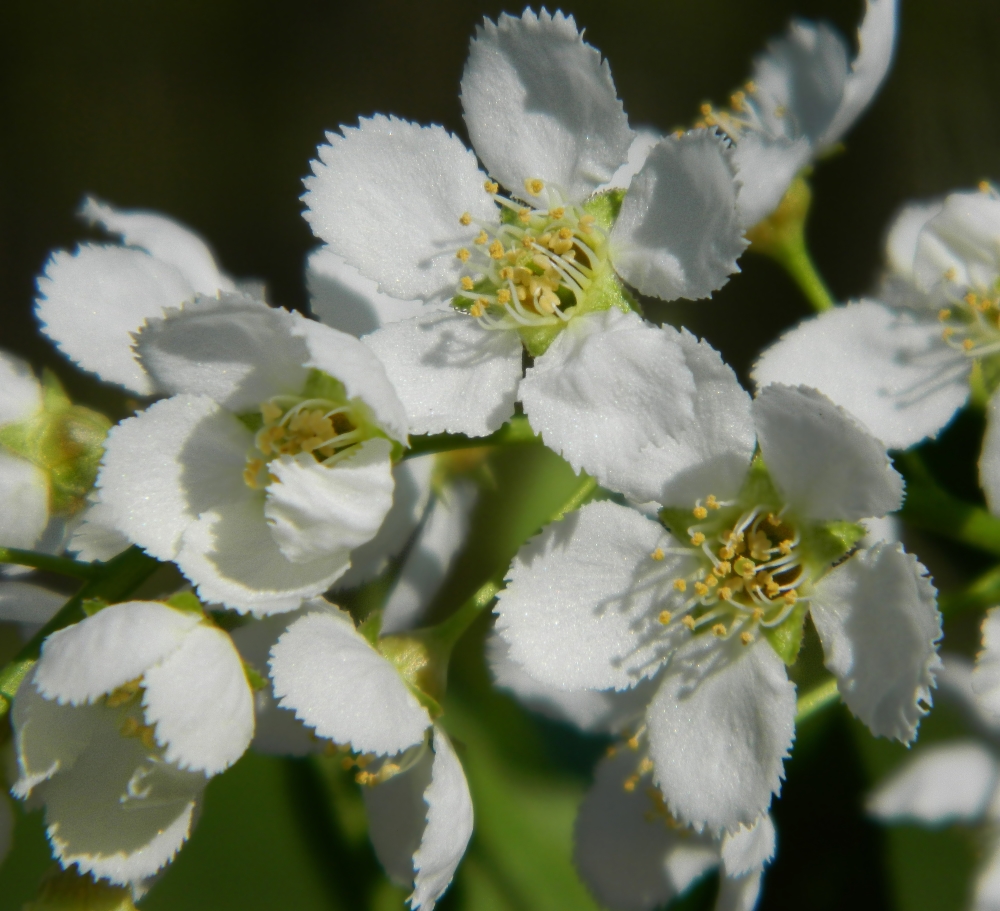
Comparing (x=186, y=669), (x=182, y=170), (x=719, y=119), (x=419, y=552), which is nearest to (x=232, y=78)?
(x=182, y=170)

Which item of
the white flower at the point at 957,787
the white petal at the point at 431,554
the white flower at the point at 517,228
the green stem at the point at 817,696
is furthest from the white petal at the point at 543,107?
the white flower at the point at 957,787

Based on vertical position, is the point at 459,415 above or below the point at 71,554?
above

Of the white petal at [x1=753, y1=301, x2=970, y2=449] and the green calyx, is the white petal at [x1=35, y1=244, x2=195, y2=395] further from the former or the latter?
the white petal at [x1=753, y1=301, x2=970, y2=449]

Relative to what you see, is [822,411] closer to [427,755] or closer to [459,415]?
[459,415]

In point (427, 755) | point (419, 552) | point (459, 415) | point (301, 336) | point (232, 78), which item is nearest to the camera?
point (301, 336)

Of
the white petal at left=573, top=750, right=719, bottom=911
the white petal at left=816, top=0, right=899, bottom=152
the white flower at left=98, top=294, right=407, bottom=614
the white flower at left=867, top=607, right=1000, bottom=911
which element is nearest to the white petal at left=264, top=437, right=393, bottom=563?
the white flower at left=98, top=294, right=407, bottom=614

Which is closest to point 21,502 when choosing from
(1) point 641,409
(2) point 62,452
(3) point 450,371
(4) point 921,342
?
(2) point 62,452

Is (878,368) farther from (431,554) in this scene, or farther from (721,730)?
(431,554)
